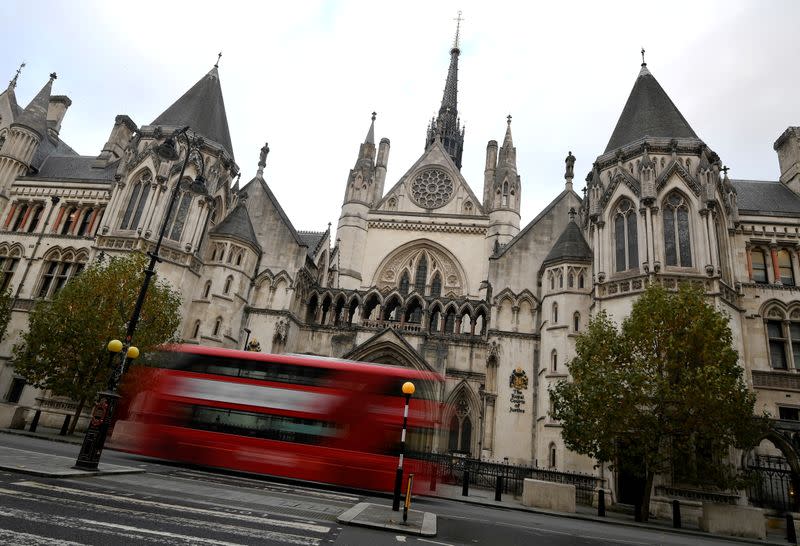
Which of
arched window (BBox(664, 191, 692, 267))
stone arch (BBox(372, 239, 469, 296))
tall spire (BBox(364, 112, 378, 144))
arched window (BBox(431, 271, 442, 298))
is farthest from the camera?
tall spire (BBox(364, 112, 378, 144))

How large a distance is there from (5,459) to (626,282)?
76.0ft

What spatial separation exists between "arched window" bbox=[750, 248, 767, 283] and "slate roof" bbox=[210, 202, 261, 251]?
27.6 m

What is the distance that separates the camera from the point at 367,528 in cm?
841

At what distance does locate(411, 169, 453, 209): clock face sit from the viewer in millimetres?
39781

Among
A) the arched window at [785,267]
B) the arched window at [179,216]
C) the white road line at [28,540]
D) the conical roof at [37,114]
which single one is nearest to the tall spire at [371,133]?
the arched window at [179,216]

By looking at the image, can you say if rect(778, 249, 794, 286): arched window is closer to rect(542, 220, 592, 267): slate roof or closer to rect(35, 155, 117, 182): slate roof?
rect(542, 220, 592, 267): slate roof

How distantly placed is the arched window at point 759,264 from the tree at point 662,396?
32.3 feet

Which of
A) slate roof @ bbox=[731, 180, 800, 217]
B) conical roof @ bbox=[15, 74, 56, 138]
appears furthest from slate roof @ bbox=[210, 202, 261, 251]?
slate roof @ bbox=[731, 180, 800, 217]

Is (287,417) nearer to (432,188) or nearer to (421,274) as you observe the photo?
(421,274)

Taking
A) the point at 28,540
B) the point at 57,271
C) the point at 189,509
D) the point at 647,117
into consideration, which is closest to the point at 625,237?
the point at 647,117

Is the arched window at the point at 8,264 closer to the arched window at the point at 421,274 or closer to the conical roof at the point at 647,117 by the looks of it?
the arched window at the point at 421,274

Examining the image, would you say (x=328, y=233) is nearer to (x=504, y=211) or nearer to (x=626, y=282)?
(x=504, y=211)

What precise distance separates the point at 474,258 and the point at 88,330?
1001 inches

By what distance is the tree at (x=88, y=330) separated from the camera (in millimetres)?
20766
